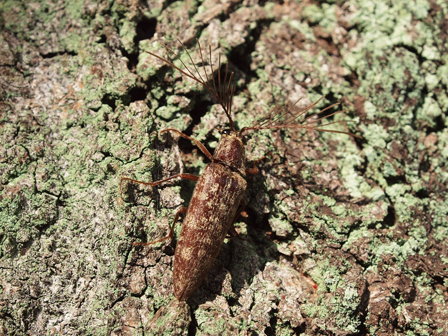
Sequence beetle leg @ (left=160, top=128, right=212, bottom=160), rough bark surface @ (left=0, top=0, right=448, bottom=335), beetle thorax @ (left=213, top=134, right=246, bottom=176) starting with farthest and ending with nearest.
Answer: beetle thorax @ (left=213, top=134, right=246, bottom=176), beetle leg @ (left=160, top=128, right=212, bottom=160), rough bark surface @ (left=0, top=0, right=448, bottom=335)

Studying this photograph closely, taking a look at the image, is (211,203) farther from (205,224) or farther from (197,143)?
(197,143)

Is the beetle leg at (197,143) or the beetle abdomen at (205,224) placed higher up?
the beetle leg at (197,143)

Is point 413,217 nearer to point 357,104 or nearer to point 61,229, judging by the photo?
point 357,104

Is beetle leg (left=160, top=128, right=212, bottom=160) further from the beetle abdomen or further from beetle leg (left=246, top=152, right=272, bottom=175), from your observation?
beetle leg (left=246, top=152, right=272, bottom=175)

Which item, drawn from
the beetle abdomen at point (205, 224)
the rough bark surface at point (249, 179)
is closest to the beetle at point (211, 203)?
the beetle abdomen at point (205, 224)

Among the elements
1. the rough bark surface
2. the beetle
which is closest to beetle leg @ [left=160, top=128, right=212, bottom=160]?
the beetle

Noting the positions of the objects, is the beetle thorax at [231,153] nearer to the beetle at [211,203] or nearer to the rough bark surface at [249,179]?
the beetle at [211,203]

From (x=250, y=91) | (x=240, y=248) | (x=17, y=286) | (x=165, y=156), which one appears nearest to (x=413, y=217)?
(x=240, y=248)
